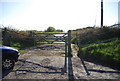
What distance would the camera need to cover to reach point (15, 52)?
4586mm

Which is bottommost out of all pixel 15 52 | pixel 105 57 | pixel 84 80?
pixel 84 80

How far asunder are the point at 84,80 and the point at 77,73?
0.58 metres

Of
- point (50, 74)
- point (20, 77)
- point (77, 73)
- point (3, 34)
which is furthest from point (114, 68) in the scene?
point (3, 34)

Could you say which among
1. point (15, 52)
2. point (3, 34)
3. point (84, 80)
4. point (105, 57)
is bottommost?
point (84, 80)

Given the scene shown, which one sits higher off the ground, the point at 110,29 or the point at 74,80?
the point at 110,29

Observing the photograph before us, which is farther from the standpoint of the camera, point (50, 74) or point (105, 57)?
point (105, 57)

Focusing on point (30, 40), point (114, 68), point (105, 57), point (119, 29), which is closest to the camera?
point (114, 68)

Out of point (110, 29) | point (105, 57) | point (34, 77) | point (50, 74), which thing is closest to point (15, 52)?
point (34, 77)

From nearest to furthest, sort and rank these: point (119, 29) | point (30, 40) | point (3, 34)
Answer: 1. point (3, 34)
2. point (119, 29)
3. point (30, 40)

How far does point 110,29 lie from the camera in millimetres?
9398

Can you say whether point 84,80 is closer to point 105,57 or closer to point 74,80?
point 74,80

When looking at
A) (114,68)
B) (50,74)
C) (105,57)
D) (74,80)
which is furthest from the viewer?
(105,57)

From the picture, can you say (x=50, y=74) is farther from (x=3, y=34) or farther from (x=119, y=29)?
(x=119, y=29)

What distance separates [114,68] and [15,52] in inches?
181
